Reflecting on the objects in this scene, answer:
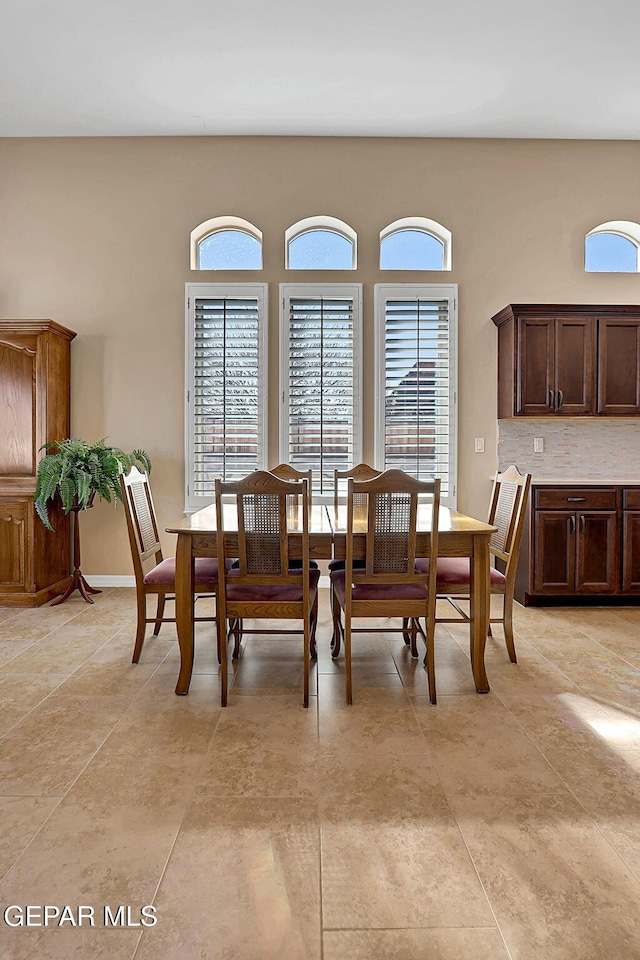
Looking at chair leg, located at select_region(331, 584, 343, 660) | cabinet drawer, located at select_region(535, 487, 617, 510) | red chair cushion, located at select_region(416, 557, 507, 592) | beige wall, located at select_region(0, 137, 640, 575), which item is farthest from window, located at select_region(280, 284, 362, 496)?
red chair cushion, located at select_region(416, 557, 507, 592)

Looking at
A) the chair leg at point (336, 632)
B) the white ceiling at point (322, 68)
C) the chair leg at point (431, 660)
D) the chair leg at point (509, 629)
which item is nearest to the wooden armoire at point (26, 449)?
the white ceiling at point (322, 68)

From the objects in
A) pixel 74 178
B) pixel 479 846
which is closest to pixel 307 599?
pixel 479 846

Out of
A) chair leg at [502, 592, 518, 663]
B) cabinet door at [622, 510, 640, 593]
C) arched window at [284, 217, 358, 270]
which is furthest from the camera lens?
arched window at [284, 217, 358, 270]

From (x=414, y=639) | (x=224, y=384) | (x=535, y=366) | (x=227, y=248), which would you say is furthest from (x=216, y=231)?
(x=414, y=639)

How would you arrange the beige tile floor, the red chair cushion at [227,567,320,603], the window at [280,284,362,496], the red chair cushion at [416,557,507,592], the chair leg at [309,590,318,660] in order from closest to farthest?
the beige tile floor → the red chair cushion at [227,567,320,603] → the red chair cushion at [416,557,507,592] → the chair leg at [309,590,318,660] → the window at [280,284,362,496]

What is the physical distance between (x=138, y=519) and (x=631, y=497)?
328cm

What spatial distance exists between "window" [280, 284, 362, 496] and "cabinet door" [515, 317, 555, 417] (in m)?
1.23

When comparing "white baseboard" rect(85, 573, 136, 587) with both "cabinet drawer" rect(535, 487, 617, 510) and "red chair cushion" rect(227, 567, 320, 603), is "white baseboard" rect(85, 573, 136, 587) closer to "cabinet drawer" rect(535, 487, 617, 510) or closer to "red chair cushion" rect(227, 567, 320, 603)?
"red chair cushion" rect(227, 567, 320, 603)

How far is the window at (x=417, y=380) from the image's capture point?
4.31m

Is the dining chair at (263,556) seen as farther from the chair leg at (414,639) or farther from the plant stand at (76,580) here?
the plant stand at (76,580)

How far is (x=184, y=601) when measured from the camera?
244cm

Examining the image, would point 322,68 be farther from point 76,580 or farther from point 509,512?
point 76,580

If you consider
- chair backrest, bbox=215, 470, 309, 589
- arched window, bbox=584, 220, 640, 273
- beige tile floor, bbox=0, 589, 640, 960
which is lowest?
beige tile floor, bbox=0, 589, 640, 960

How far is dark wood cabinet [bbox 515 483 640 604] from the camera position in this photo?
3758 millimetres
